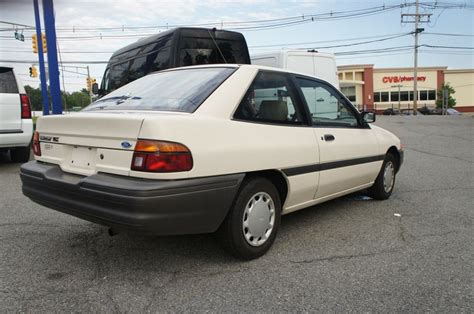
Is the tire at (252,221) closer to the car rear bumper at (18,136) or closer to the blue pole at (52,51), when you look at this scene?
the car rear bumper at (18,136)

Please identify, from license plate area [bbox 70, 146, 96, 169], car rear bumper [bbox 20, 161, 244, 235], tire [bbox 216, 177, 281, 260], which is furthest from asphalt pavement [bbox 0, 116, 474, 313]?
license plate area [bbox 70, 146, 96, 169]

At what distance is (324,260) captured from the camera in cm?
344

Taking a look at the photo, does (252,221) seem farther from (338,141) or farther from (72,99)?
(72,99)

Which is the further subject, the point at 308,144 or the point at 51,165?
the point at 308,144

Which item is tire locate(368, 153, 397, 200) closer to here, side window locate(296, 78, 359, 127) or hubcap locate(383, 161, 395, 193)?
hubcap locate(383, 161, 395, 193)

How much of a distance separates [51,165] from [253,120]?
67.5 inches

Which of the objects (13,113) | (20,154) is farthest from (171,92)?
(20,154)

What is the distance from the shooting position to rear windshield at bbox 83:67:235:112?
323 cm

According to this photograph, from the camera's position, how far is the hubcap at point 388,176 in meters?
5.41

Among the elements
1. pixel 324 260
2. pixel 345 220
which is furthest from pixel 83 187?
pixel 345 220

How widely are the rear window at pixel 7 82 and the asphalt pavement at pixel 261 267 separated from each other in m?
3.46

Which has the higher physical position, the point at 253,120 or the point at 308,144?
the point at 253,120

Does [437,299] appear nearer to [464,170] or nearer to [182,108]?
[182,108]

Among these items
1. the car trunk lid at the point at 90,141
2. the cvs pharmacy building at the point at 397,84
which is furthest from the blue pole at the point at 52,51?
the cvs pharmacy building at the point at 397,84
